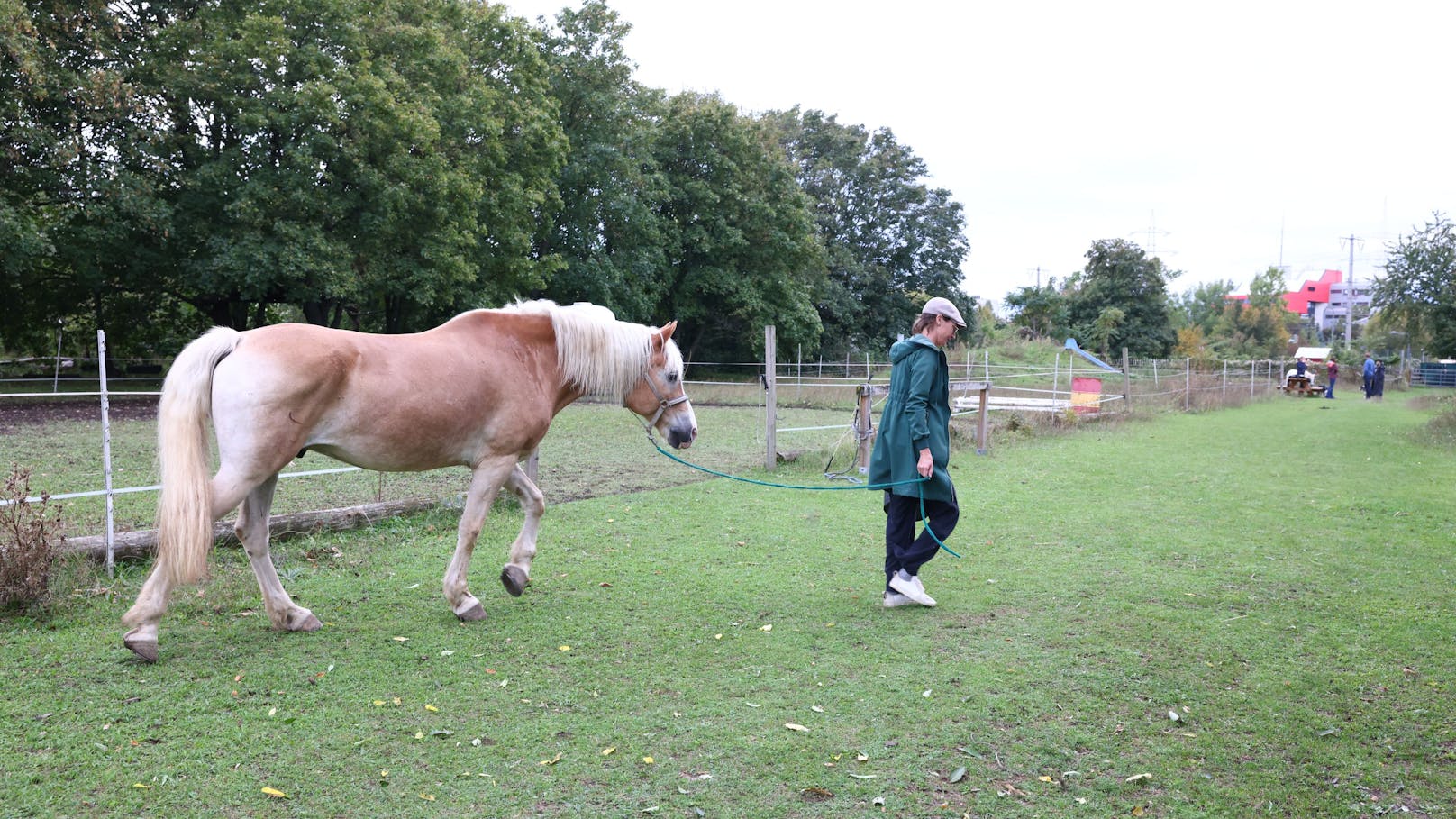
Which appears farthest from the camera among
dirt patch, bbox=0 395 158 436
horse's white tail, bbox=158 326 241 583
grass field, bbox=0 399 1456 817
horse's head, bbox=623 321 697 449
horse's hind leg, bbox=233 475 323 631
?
dirt patch, bbox=0 395 158 436

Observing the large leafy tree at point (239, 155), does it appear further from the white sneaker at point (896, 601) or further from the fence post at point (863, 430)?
the white sneaker at point (896, 601)

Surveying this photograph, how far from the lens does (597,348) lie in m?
4.74

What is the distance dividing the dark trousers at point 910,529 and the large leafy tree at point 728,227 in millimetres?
27034

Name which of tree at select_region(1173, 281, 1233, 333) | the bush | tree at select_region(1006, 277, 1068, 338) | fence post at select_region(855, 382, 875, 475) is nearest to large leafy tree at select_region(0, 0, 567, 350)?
fence post at select_region(855, 382, 875, 475)

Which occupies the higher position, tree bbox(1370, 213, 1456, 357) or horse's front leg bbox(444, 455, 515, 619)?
tree bbox(1370, 213, 1456, 357)

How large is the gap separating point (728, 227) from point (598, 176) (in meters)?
6.07

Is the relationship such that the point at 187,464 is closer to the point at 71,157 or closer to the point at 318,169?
the point at 71,157

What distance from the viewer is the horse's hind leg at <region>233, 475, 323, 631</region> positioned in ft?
13.6

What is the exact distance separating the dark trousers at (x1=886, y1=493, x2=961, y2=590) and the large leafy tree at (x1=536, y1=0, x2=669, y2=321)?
24091 millimetres

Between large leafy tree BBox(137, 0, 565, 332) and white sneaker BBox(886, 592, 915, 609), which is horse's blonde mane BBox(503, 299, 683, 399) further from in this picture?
large leafy tree BBox(137, 0, 565, 332)

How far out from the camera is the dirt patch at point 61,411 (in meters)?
14.2

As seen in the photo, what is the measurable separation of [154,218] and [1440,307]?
29.0 m

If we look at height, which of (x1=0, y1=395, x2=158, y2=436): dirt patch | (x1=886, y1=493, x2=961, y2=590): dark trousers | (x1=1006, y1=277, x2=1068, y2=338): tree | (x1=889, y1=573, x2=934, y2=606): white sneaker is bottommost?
(x1=889, y1=573, x2=934, y2=606): white sneaker

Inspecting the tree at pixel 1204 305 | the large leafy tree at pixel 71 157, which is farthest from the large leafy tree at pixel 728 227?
the tree at pixel 1204 305
